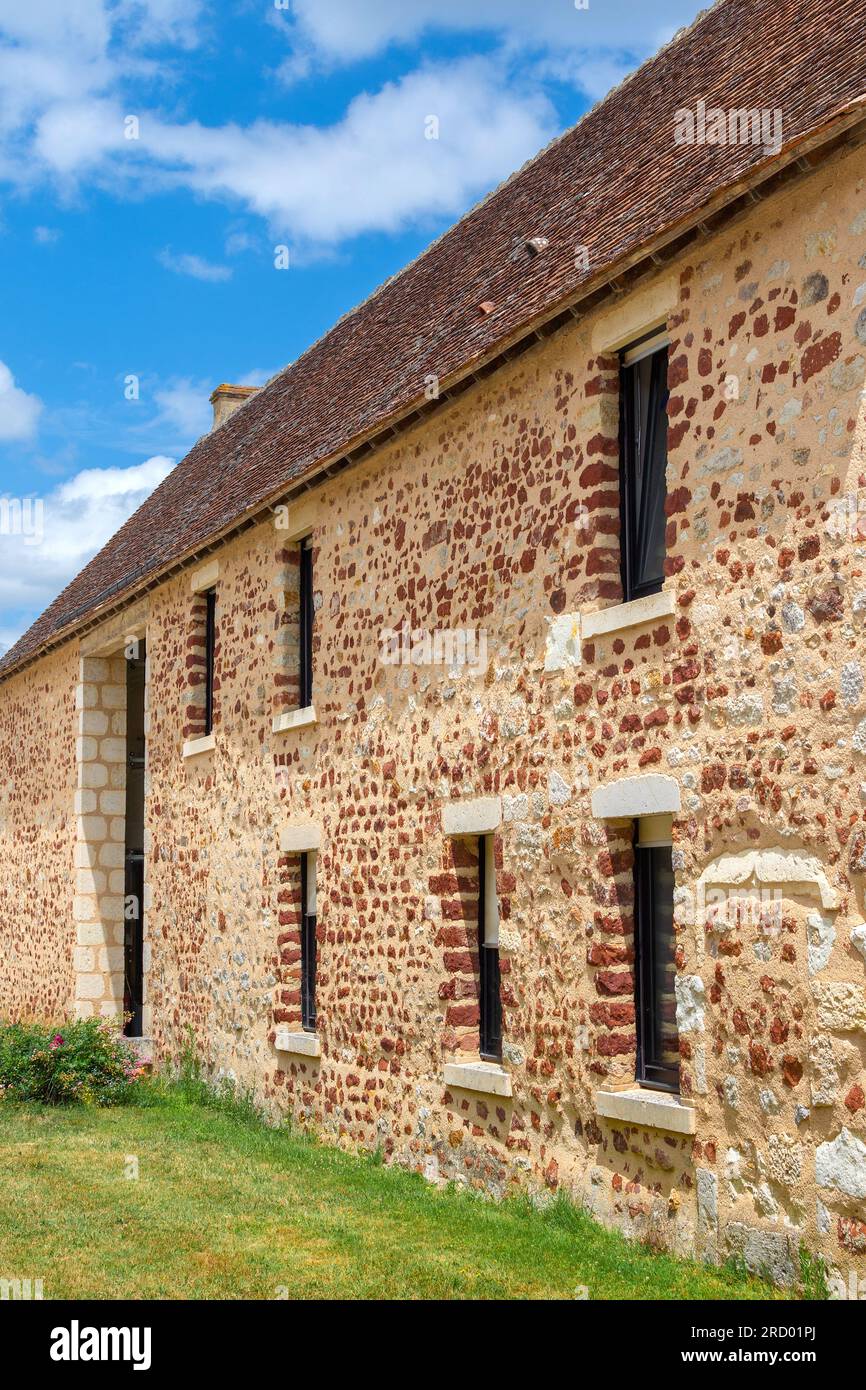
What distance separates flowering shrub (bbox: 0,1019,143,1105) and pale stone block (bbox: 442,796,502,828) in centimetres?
550

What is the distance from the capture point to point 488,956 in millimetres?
9078

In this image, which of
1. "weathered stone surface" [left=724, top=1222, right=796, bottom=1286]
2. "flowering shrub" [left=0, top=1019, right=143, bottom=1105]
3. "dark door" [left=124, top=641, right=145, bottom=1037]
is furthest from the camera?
"dark door" [left=124, top=641, right=145, bottom=1037]

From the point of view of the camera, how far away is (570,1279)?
661 centimetres

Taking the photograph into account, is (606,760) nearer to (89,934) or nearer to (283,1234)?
(283,1234)

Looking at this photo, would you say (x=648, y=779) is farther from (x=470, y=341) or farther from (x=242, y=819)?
(x=242, y=819)

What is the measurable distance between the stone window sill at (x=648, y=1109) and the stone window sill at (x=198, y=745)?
21.9 ft

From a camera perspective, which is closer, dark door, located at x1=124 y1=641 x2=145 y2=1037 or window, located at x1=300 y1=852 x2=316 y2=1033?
window, located at x1=300 y1=852 x2=316 y2=1033

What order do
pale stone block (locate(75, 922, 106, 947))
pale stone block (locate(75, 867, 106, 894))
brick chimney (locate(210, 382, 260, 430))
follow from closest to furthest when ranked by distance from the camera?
pale stone block (locate(75, 922, 106, 947))
pale stone block (locate(75, 867, 106, 894))
brick chimney (locate(210, 382, 260, 430))

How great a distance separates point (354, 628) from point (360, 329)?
5.21 m

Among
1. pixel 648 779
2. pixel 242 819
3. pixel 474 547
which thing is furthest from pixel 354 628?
pixel 648 779

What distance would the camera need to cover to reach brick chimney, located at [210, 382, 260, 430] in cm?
2070

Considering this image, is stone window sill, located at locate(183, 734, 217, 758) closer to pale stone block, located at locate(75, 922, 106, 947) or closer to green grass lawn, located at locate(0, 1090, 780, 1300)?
green grass lawn, located at locate(0, 1090, 780, 1300)

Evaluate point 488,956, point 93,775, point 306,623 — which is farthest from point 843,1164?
point 93,775

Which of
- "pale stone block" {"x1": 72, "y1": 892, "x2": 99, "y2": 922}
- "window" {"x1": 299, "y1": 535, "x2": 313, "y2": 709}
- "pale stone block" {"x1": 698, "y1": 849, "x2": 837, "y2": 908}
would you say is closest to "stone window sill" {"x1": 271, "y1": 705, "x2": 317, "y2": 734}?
"window" {"x1": 299, "y1": 535, "x2": 313, "y2": 709}
